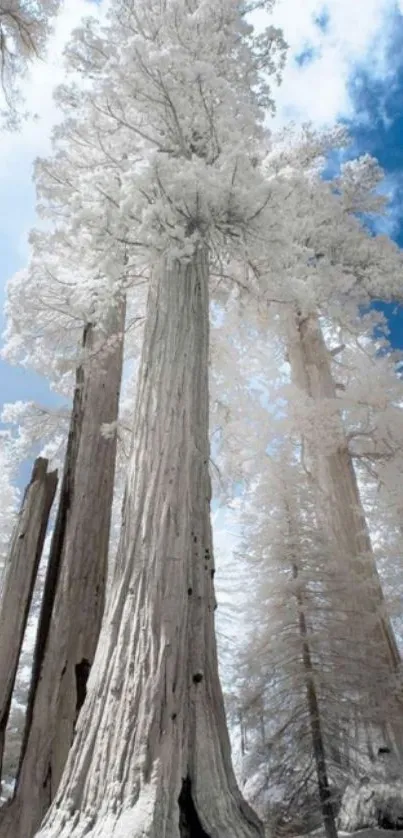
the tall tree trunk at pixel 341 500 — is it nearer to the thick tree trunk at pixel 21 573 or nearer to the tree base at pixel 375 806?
the tree base at pixel 375 806

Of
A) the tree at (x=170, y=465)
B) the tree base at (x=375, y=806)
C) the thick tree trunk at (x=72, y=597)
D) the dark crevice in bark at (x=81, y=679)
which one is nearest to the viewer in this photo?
the tree at (x=170, y=465)

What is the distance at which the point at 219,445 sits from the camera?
955 centimetres

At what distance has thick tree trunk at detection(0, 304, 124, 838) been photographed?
4.73m

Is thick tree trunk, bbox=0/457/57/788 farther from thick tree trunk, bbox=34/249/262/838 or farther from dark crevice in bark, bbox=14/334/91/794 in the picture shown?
thick tree trunk, bbox=34/249/262/838

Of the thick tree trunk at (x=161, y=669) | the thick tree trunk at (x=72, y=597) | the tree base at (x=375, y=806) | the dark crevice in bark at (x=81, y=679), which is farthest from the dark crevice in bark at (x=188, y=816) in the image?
the tree base at (x=375, y=806)

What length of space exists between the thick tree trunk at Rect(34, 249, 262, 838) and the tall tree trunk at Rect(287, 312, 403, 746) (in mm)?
3137

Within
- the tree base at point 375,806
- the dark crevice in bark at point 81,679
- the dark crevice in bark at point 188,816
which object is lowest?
the dark crevice in bark at point 188,816

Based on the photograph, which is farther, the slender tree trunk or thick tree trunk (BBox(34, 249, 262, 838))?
the slender tree trunk

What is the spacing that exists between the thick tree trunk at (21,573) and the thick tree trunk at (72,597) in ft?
0.85

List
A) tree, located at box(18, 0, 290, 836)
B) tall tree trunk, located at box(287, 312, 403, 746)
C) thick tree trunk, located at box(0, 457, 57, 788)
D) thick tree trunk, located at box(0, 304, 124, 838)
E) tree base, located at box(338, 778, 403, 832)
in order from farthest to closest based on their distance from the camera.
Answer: tall tree trunk, located at box(287, 312, 403, 746)
tree base, located at box(338, 778, 403, 832)
thick tree trunk, located at box(0, 457, 57, 788)
thick tree trunk, located at box(0, 304, 124, 838)
tree, located at box(18, 0, 290, 836)

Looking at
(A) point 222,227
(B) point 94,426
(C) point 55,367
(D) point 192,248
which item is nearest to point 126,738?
(D) point 192,248

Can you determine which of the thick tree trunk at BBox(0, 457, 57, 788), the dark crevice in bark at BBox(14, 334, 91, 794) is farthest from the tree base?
the thick tree trunk at BBox(0, 457, 57, 788)

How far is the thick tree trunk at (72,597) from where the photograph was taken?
15.5ft

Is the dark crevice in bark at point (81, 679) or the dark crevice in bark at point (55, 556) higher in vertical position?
the dark crevice in bark at point (55, 556)
